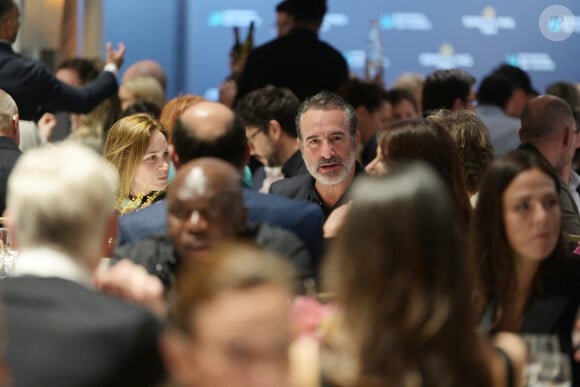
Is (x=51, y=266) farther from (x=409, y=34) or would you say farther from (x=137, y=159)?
(x=409, y=34)

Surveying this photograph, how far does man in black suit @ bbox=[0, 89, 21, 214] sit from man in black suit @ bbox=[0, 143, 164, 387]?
100 inches

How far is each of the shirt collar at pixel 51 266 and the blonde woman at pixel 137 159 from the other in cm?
246

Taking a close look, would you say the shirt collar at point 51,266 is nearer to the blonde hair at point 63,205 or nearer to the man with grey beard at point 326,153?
the blonde hair at point 63,205

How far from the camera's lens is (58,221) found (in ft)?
8.57

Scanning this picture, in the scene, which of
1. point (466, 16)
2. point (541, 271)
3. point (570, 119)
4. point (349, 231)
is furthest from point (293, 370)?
point (466, 16)

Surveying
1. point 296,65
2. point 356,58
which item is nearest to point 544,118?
point 296,65

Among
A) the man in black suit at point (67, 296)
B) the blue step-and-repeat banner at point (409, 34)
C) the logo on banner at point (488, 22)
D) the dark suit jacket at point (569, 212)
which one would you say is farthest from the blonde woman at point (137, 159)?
the logo on banner at point (488, 22)

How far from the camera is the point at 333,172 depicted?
5.06m

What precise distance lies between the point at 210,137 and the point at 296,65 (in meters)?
3.96

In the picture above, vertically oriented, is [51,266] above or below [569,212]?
above

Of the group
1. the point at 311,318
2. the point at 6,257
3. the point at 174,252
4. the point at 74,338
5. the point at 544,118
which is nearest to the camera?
the point at 74,338

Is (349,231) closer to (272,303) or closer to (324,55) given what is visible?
(272,303)

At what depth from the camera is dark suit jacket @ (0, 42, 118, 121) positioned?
6555 mm

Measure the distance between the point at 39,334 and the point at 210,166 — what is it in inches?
27.8
